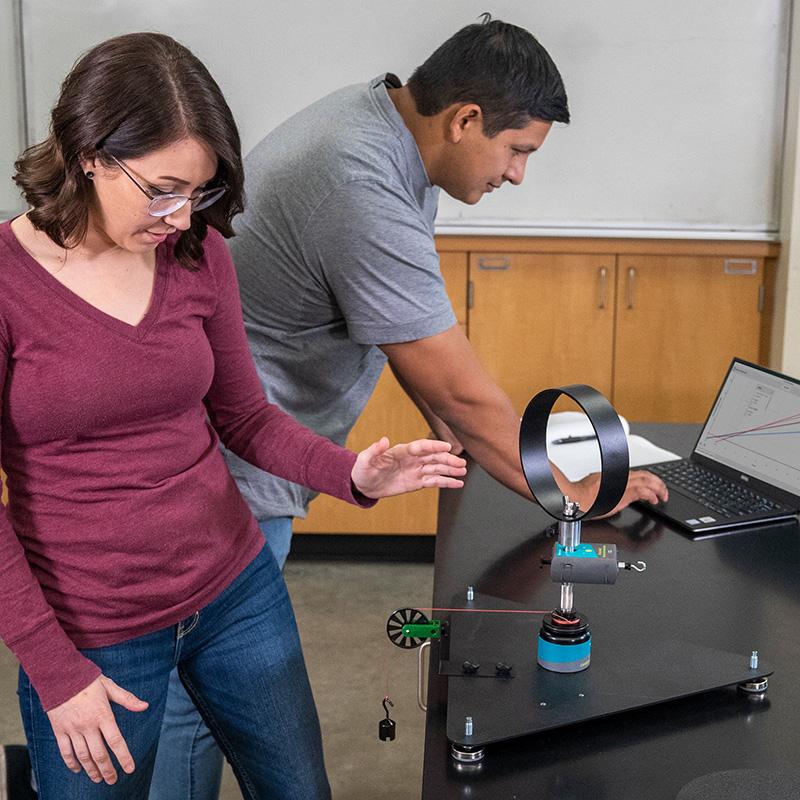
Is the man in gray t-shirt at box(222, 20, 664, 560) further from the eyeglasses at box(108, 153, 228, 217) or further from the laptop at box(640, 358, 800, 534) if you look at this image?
the eyeglasses at box(108, 153, 228, 217)

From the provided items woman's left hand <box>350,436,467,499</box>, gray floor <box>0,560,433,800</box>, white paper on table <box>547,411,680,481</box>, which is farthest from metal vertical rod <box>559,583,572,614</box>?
gray floor <box>0,560,433,800</box>

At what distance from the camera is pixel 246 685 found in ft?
4.52

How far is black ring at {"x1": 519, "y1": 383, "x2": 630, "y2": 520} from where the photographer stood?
1150 mm

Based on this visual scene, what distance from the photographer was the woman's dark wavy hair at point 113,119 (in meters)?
1.14

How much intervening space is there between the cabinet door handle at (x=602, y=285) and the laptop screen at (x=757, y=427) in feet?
5.38

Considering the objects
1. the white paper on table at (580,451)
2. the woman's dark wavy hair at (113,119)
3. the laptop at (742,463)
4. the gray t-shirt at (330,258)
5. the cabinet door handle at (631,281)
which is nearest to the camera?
the woman's dark wavy hair at (113,119)

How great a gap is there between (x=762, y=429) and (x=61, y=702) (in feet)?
3.83

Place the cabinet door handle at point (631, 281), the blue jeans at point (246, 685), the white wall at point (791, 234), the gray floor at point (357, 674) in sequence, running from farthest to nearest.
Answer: the cabinet door handle at point (631, 281)
the white wall at point (791, 234)
the gray floor at point (357, 674)
the blue jeans at point (246, 685)

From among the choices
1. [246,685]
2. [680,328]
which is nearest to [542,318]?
[680,328]

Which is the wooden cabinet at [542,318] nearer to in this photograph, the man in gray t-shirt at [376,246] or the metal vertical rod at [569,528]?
the man in gray t-shirt at [376,246]

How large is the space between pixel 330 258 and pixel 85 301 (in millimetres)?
429

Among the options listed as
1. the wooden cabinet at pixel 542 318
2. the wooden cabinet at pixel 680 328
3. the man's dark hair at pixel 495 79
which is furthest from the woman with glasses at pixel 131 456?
the wooden cabinet at pixel 680 328

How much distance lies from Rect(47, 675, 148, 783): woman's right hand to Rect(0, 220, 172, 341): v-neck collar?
38 cm

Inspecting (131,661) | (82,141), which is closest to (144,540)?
A: (131,661)
